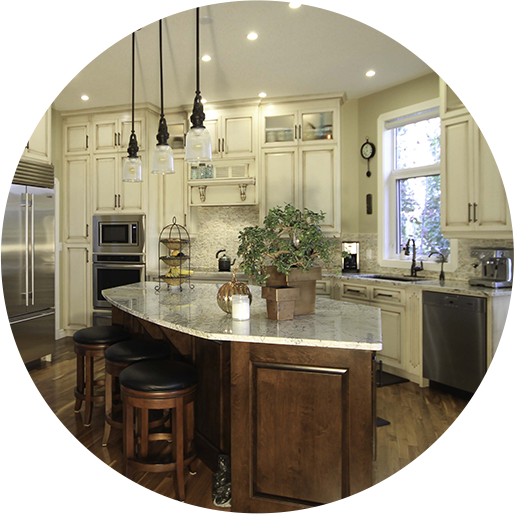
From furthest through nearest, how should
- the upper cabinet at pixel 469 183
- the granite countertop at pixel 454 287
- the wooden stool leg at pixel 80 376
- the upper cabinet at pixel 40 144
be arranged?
the upper cabinet at pixel 40 144 → the upper cabinet at pixel 469 183 → the granite countertop at pixel 454 287 → the wooden stool leg at pixel 80 376

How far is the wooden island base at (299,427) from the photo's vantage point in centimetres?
173

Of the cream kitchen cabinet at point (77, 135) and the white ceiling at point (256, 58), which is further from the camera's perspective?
the cream kitchen cabinet at point (77, 135)

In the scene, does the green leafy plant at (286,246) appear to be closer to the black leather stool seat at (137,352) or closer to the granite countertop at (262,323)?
the granite countertop at (262,323)

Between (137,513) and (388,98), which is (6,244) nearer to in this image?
(137,513)

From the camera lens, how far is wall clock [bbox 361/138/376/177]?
4777mm

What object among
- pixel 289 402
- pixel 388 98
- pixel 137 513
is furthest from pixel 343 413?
pixel 388 98

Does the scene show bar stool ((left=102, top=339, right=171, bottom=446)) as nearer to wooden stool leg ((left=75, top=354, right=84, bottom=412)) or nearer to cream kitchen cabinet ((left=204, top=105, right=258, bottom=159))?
wooden stool leg ((left=75, top=354, right=84, bottom=412))

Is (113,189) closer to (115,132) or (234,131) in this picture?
(115,132)

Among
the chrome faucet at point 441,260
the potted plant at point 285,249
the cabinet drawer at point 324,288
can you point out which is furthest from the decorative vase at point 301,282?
the cabinet drawer at point 324,288

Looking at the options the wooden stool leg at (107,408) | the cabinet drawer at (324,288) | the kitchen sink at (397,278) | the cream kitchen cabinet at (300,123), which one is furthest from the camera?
the cream kitchen cabinet at (300,123)

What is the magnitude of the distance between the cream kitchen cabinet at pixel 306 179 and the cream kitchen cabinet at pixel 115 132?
5.26 feet

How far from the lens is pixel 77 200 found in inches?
217

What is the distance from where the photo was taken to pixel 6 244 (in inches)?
149

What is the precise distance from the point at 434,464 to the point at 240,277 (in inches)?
116
